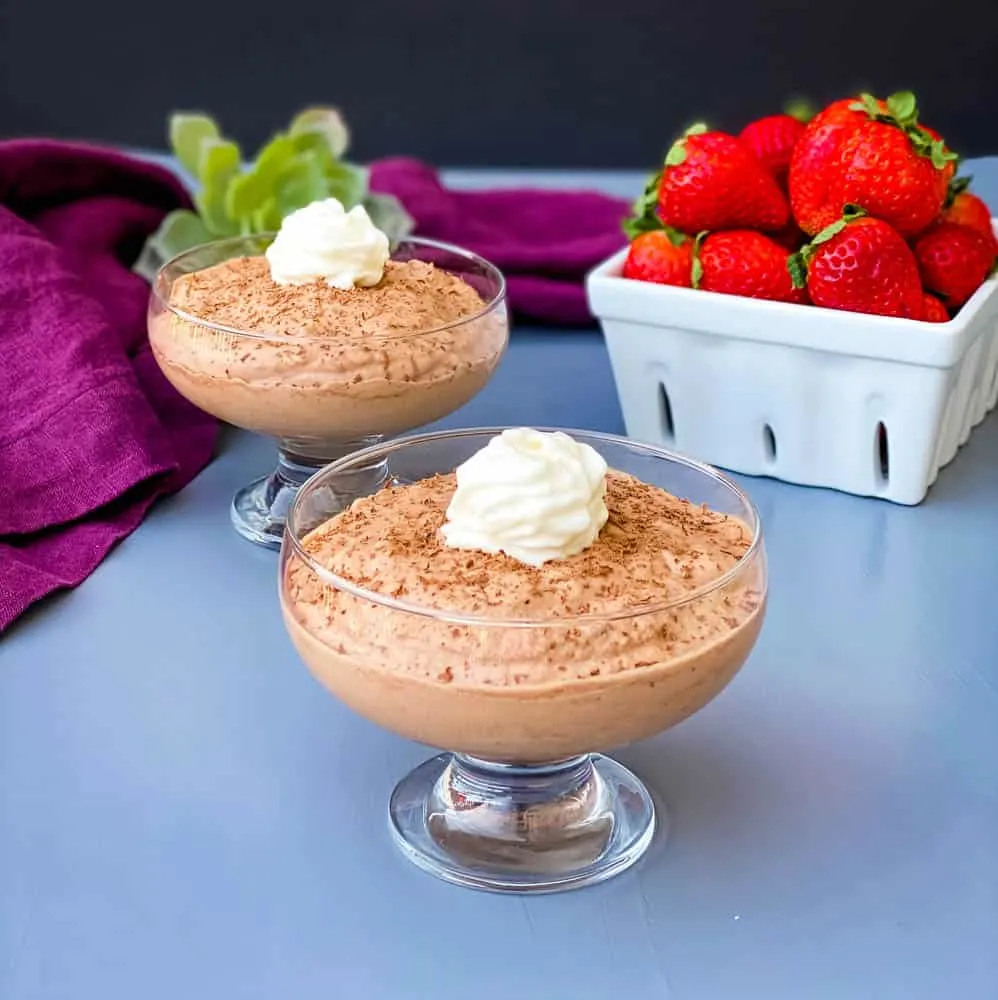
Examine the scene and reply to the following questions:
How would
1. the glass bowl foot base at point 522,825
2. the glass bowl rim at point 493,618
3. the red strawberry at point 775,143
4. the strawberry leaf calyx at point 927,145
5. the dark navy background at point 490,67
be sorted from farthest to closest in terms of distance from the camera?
the dark navy background at point 490,67 → the red strawberry at point 775,143 → the strawberry leaf calyx at point 927,145 → the glass bowl foot base at point 522,825 → the glass bowl rim at point 493,618

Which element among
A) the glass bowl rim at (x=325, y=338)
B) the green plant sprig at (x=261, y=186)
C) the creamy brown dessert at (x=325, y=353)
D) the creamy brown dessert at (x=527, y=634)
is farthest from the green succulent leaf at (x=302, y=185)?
the creamy brown dessert at (x=527, y=634)

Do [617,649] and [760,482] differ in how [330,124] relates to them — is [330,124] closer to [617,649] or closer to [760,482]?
[760,482]

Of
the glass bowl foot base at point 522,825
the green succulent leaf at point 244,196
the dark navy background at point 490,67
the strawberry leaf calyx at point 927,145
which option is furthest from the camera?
the dark navy background at point 490,67

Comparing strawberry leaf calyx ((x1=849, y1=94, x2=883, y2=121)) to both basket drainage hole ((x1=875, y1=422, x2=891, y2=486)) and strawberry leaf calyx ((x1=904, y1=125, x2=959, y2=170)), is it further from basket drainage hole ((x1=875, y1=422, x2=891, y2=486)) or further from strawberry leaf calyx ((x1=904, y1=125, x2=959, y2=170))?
basket drainage hole ((x1=875, y1=422, x2=891, y2=486))

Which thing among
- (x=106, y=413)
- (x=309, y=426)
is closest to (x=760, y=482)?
(x=309, y=426)

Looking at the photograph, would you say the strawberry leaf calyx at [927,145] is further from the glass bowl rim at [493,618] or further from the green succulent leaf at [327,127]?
the green succulent leaf at [327,127]

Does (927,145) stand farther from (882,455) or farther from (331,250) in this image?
(331,250)

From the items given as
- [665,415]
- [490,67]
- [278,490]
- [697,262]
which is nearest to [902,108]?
[697,262]
